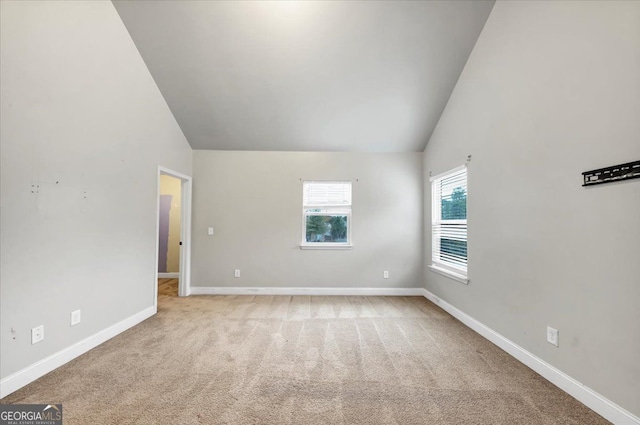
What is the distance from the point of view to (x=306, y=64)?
11.5 feet

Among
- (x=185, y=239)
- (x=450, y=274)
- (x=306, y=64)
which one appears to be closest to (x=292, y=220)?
(x=185, y=239)

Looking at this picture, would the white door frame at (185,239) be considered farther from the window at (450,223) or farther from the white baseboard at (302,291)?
the window at (450,223)

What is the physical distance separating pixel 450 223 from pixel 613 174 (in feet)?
7.39

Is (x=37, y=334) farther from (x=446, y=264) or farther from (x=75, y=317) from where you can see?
(x=446, y=264)

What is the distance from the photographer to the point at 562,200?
2137 millimetres

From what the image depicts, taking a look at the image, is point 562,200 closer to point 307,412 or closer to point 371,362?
point 371,362

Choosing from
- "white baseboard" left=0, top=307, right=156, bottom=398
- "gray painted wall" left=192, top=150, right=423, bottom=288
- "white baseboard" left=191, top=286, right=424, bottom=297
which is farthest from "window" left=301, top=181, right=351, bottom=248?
"white baseboard" left=0, top=307, right=156, bottom=398

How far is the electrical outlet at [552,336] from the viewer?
2175 millimetres

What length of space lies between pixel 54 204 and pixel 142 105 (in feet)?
5.30

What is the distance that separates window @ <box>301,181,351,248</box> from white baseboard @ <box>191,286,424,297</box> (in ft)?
2.60

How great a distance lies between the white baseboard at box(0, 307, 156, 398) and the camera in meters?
1.99

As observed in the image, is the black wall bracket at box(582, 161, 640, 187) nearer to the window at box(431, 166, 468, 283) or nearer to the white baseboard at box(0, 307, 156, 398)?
the window at box(431, 166, 468, 283)

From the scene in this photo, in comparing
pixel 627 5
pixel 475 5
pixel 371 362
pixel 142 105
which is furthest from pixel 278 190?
pixel 627 5

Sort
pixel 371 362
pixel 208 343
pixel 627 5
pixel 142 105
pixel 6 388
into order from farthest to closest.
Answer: pixel 142 105
pixel 208 343
pixel 371 362
pixel 6 388
pixel 627 5
